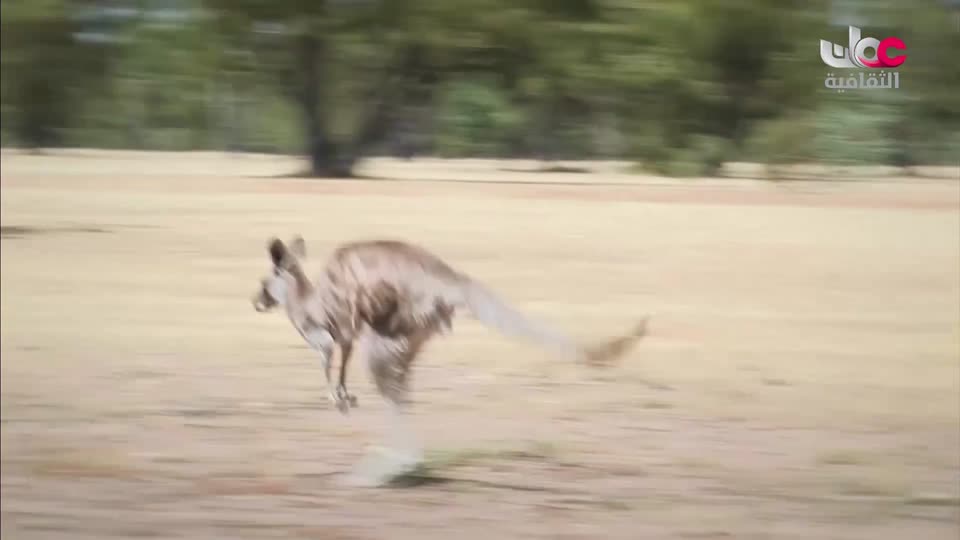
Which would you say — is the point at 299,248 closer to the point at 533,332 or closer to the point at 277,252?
the point at 277,252

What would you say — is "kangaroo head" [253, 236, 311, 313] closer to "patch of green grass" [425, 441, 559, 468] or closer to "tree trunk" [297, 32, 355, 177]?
"tree trunk" [297, 32, 355, 177]

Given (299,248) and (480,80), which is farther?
(480,80)

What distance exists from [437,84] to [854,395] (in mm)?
1845

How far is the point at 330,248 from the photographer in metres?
4.19

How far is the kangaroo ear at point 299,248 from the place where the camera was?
4.20 meters

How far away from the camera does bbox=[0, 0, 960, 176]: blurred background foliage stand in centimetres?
383

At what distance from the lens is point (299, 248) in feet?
13.8

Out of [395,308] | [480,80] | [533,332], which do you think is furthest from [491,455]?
[480,80]

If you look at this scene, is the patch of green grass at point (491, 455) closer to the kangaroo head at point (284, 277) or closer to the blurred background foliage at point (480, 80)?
the kangaroo head at point (284, 277)

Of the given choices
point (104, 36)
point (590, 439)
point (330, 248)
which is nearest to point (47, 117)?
point (104, 36)

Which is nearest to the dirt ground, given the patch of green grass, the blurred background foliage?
the patch of green grass

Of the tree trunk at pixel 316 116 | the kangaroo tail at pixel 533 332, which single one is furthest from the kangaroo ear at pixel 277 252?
the kangaroo tail at pixel 533 332

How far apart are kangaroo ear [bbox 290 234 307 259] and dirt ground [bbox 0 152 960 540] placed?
1.7 inches

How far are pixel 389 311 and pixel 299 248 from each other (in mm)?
555
